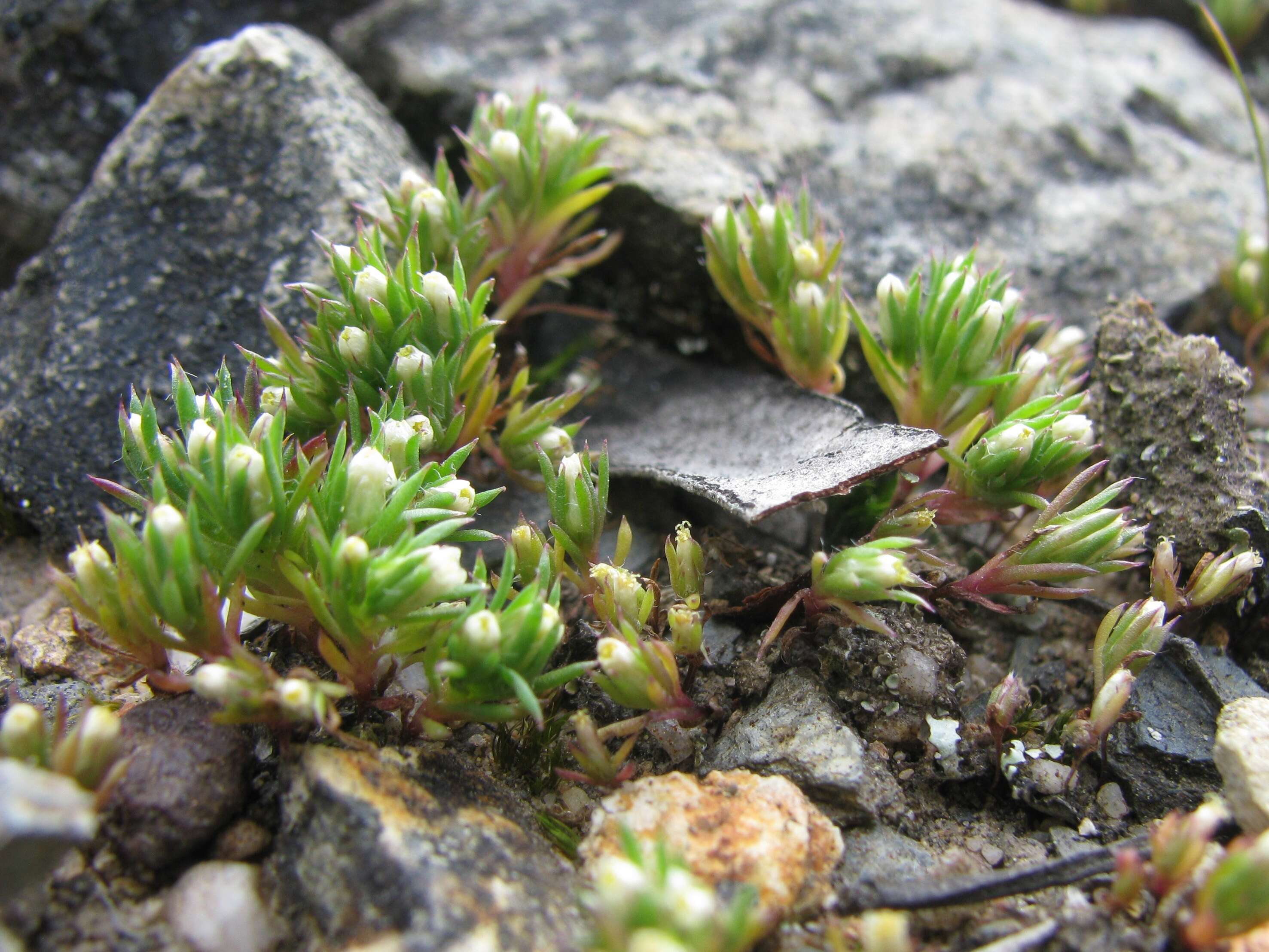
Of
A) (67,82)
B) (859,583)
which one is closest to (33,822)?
(859,583)

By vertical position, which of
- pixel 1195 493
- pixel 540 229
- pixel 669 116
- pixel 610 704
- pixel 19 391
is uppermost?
pixel 669 116

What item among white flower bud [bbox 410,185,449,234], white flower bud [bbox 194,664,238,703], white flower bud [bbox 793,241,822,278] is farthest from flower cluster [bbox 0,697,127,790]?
white flower bud [bbox 793,241,822,278]

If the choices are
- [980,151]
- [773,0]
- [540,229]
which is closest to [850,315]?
[540,229]

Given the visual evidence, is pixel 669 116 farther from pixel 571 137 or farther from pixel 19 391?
pixel 19 391

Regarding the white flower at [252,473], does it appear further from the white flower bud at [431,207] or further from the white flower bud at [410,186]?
the white flower bud at [410,186]

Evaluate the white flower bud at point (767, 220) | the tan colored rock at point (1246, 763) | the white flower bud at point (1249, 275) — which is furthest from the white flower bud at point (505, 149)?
the white flower bud at point (1249, 275)

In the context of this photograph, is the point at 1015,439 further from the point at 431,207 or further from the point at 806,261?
the point at 431,207
